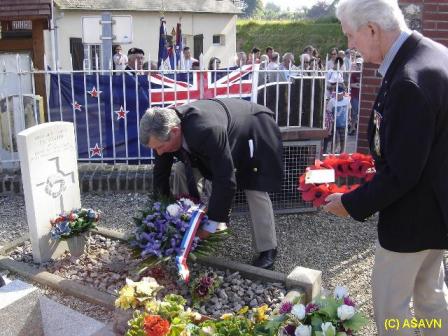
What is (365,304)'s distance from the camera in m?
3.62

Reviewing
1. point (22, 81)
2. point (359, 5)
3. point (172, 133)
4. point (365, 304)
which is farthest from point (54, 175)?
point (22, 81)

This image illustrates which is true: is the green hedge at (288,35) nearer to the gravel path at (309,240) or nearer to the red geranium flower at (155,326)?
the gravel path at (309,240)

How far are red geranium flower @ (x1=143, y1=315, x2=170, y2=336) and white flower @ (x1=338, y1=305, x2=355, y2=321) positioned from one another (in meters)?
0.76

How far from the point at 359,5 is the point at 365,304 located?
218 centimetres

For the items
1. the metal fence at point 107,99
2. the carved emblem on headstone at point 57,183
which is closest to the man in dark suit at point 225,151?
the carved emblem on headstone at point 57,183

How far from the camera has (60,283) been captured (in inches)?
143

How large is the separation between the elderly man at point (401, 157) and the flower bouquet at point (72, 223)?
221 centimetres

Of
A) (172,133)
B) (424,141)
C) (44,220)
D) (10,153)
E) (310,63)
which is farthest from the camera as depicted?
(310,63)

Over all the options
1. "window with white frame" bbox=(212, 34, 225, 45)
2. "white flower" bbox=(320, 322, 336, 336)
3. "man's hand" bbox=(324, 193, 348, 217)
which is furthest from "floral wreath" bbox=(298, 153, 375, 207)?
"window with white frame" bbox=(212, 34, 225, 45)

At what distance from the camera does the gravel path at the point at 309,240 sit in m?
4.00

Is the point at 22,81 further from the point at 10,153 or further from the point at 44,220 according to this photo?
the point at 44,220

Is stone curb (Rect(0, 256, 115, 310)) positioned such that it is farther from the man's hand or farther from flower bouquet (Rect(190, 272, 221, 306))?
the man's hand

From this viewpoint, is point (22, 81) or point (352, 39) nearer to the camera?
point (352, 39)

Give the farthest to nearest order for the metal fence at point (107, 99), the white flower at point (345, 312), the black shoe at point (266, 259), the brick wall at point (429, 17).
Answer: the metal fence at point (107, 99)
the brick wall at point (429, 17)
the black shoe at point (266, 259)
the white flower at point (345, 312)
